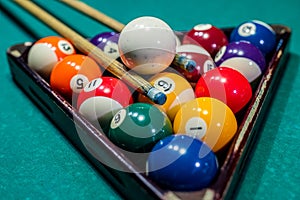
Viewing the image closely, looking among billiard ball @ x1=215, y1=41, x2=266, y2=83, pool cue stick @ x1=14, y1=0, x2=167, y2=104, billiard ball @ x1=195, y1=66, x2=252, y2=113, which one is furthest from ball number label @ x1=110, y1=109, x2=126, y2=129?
billiard ball @ x1=215, y1=41, x2=266, y2=83

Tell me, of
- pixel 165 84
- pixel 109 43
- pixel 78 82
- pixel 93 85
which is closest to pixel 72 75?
pixel 78 82

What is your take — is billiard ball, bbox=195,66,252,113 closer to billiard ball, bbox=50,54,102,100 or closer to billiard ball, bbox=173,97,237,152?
billiard ball, bbox=173,97,237,152

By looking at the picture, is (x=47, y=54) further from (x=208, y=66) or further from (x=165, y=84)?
(x=208, y=66)

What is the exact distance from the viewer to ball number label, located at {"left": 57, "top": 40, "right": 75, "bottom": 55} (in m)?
2.02

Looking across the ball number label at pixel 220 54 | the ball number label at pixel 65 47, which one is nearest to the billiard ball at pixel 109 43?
the ball number label at pixel 65 47

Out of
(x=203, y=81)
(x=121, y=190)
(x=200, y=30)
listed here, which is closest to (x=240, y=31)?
(x=200, y=30)

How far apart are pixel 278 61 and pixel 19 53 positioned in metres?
1.21

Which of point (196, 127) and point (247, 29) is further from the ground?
point (247, 29)

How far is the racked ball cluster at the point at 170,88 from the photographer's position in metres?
1.34

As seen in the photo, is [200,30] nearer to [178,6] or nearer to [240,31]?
[240,31]

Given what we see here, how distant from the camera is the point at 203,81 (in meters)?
1.67

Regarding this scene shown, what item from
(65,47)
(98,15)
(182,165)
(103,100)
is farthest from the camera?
(98,15)

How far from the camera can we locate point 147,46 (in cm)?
167

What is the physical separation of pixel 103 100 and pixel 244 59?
0.64 meters
